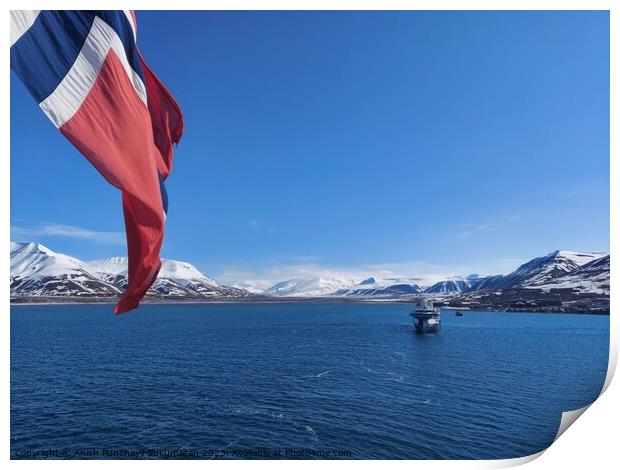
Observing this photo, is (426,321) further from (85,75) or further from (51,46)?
(51,46)

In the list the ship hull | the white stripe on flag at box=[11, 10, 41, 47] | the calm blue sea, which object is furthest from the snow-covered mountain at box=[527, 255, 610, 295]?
the white stripe on flag at box=[11, 10, 41, 47]

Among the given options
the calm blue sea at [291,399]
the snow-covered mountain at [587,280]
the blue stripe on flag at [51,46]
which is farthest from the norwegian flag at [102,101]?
the snow-covered mountain at [587,280]

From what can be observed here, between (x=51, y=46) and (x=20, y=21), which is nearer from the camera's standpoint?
(x=20, y=21)

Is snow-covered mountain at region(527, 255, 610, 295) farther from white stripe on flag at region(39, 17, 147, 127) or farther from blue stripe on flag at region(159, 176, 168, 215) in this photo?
white stripe on flag at region(39, 17, 147, 127)

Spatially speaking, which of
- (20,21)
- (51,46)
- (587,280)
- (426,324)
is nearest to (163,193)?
(51,46)
